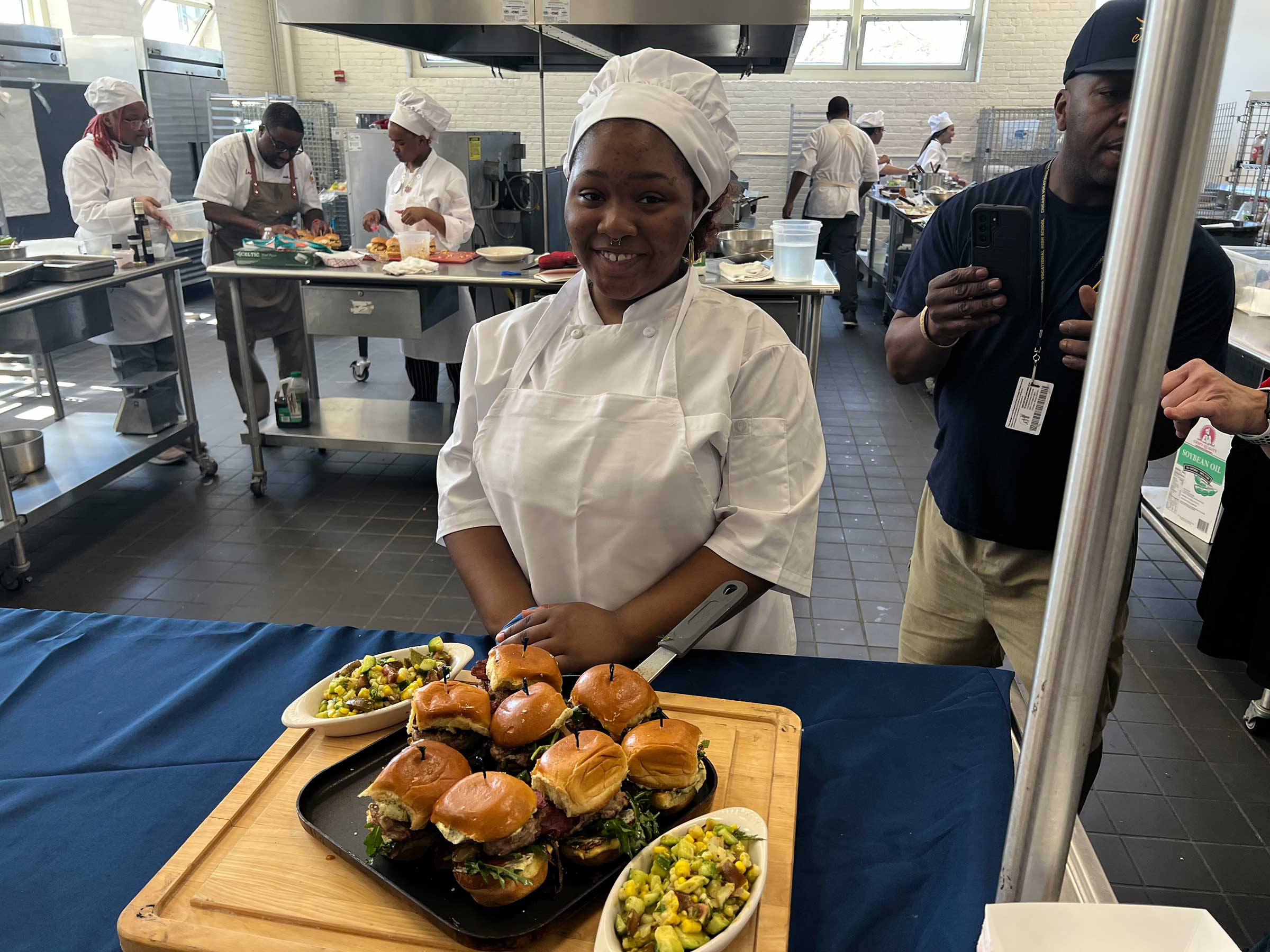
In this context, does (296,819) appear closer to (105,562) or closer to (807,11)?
(105,562)

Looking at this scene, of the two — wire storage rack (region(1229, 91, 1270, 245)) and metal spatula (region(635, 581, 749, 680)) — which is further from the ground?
wire storage rack (region(1229, 91, 1270, 245))

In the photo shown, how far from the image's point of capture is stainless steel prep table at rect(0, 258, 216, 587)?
3.36 metres

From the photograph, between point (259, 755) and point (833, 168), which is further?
point (833, 168)

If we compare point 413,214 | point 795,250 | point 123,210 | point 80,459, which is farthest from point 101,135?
point 795,250

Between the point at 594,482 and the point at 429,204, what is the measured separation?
4.03 m

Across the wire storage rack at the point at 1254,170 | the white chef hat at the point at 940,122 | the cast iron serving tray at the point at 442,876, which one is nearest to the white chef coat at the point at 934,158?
the white chef hat at the point at 940,122

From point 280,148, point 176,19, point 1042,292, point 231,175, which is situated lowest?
point 1042,292

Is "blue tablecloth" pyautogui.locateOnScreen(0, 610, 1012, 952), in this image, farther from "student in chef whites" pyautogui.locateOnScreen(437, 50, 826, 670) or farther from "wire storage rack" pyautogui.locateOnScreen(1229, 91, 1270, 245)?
"wire storage rack" pyautogui.locateOnScreen(1229, 91, 1270, 245)

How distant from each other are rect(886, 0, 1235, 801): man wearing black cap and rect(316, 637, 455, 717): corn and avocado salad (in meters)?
0.99

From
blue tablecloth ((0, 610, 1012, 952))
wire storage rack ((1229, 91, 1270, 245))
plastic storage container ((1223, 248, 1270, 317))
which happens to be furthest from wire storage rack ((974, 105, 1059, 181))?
blue tablecloth ((0, 610, 1012, 952))

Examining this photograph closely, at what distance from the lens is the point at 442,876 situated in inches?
32.6

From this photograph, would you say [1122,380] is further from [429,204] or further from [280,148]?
[280,148]

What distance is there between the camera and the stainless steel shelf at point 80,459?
3.57 meters

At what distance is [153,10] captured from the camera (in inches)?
359
